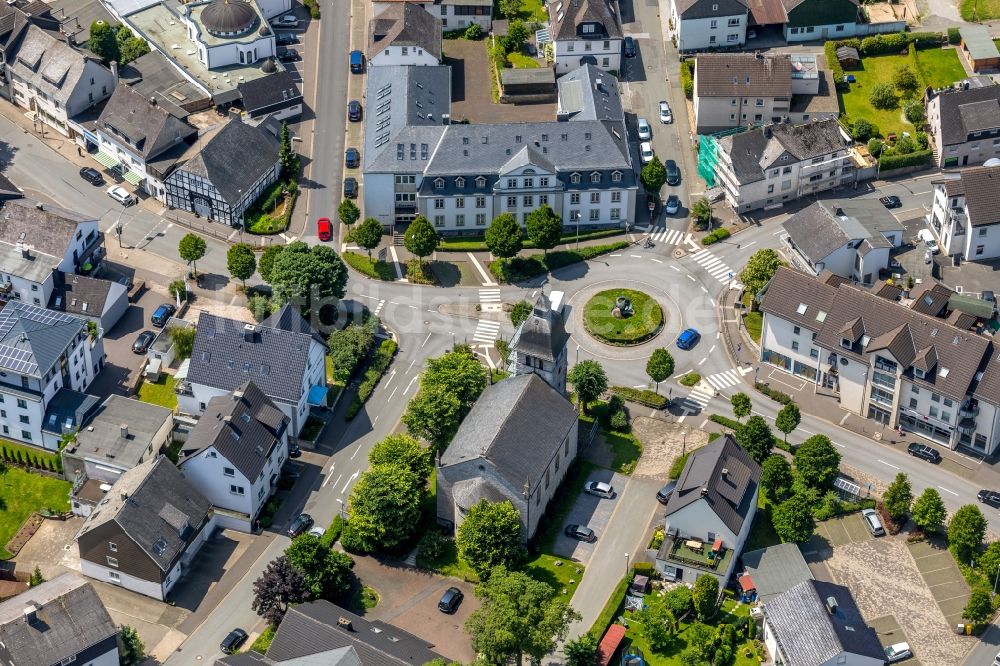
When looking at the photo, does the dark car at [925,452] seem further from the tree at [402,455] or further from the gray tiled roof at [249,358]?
the gray tiled roof at [249,358]

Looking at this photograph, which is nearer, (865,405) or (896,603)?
(896,603)

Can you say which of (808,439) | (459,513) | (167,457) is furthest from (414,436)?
(808,439)

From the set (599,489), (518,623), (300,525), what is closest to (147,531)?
(300,525)

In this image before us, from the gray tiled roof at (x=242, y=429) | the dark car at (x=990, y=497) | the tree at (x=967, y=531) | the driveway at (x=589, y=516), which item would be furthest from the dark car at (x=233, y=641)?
the dark car at (x=990, y=497)

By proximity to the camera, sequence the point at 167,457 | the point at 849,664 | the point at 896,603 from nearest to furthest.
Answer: the point at 849,664, the point at 896,603, the point at 167,457

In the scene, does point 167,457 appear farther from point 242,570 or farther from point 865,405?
point 865,405

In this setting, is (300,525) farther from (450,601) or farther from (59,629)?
(59,629)
